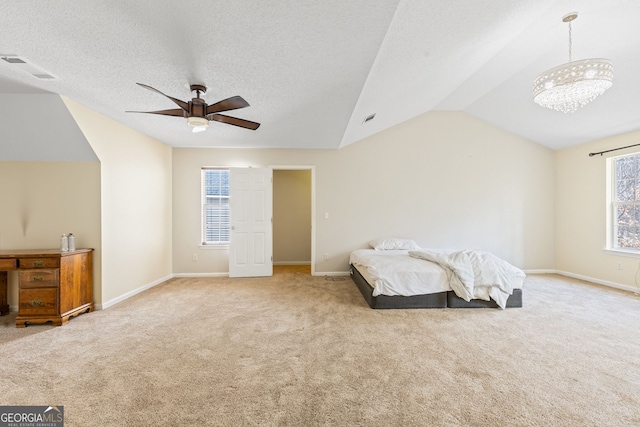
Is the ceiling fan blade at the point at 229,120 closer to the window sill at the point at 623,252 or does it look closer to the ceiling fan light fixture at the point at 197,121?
the ceiling fan light fixture at the point at 197,121

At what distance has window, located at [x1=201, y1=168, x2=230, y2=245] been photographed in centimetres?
504

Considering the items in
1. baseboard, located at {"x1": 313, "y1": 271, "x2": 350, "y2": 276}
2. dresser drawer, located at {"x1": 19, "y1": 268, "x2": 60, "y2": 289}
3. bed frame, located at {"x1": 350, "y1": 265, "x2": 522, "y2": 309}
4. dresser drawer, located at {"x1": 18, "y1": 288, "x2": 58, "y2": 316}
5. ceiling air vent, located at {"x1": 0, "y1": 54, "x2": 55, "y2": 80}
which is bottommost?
baseboard, located at {"x1": 313, "y1": 271, "x2": 350, "y2": 276}

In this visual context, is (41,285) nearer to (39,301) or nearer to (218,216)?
(39,301)

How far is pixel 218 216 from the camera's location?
5.07 metres

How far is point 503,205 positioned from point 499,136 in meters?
1.44

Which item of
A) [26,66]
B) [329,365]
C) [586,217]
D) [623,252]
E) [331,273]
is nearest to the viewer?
[329,365]

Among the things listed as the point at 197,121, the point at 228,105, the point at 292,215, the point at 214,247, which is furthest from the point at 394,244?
the point at 197,121

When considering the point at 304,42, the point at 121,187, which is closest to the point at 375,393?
the point at 304,42

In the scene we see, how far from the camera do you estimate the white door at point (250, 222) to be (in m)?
4.83

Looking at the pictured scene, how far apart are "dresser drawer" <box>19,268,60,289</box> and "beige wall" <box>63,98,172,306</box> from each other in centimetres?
54

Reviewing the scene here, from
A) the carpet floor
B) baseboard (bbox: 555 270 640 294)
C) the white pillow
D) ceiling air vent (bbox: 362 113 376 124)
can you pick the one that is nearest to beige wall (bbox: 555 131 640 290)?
baseboard (bbox: 555 270 640 294)

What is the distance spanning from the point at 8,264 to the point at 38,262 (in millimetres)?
284

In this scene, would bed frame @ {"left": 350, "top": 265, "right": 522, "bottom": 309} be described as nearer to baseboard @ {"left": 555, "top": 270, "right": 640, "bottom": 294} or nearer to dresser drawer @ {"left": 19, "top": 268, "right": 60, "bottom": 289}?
baseboard @ {"left": 555, "top": 270, "right": 640, "bottom": 294}

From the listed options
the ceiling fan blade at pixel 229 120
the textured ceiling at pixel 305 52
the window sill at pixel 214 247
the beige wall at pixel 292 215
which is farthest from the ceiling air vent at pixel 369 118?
the window sill at pixel 214 247
